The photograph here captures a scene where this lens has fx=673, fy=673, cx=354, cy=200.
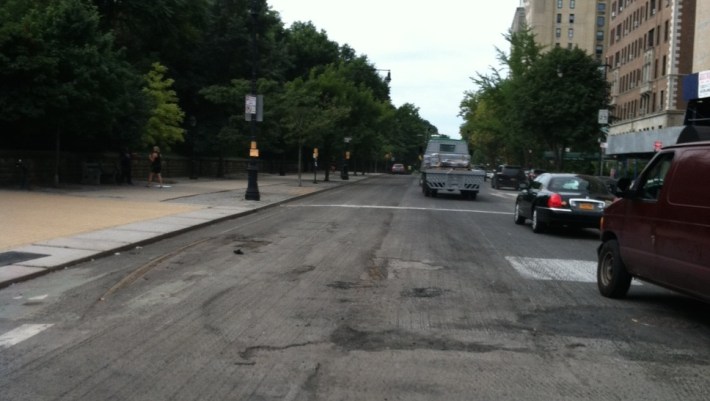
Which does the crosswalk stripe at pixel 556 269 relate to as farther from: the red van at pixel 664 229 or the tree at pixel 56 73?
the tree at pixel 56 73

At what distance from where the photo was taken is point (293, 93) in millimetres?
34500

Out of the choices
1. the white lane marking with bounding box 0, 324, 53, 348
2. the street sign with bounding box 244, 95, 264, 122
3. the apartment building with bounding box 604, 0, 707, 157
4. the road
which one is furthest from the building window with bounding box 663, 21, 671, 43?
the white lane marking with bounding box 0, 324, 53, 348

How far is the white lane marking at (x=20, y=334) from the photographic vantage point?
610 cm

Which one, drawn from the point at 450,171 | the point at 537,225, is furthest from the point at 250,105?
the point at 537,225

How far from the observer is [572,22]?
13112 cm

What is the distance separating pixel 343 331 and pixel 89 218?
36.1 feet

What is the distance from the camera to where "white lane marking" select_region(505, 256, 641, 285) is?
9.88 m

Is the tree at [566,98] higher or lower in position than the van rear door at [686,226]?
higher

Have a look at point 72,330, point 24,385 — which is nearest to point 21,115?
point 72,330

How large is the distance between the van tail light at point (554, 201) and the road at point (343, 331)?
3.40m

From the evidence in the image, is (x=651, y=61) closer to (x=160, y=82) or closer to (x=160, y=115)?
(x=160, y=82)

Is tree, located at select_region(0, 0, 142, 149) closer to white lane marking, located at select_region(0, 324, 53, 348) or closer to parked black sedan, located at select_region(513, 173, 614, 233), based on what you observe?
parked black sedan, located at select_region(513, 173, 614, 233)

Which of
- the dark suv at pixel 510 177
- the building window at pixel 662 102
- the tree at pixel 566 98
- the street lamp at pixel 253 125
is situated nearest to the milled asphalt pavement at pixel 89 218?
the street lamp at pixel 253 125

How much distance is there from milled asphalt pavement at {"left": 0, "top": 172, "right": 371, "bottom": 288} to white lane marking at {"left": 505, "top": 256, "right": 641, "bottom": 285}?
689 centimetres
